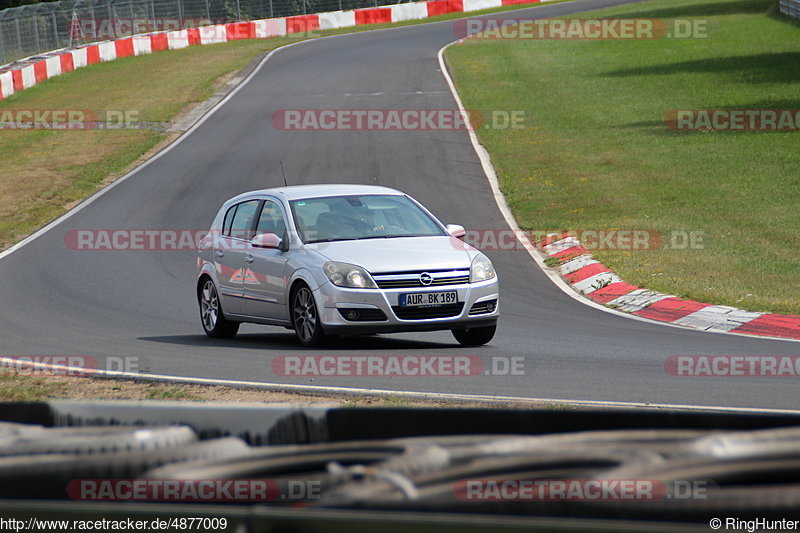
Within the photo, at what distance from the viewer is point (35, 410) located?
443cm

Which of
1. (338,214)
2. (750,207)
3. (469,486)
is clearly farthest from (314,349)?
(750,207)

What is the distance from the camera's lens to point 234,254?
12508mm

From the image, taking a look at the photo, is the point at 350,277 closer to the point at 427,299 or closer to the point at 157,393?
the point at 427,299

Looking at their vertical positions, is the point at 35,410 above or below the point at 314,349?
above

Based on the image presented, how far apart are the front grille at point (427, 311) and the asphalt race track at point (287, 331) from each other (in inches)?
15.5

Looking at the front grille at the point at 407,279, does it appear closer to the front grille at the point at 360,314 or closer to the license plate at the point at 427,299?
the license plate at the point at 427,299

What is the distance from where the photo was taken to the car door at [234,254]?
12383mm

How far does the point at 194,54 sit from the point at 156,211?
27241 mm

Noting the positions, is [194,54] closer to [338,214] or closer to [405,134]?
[405,134]
